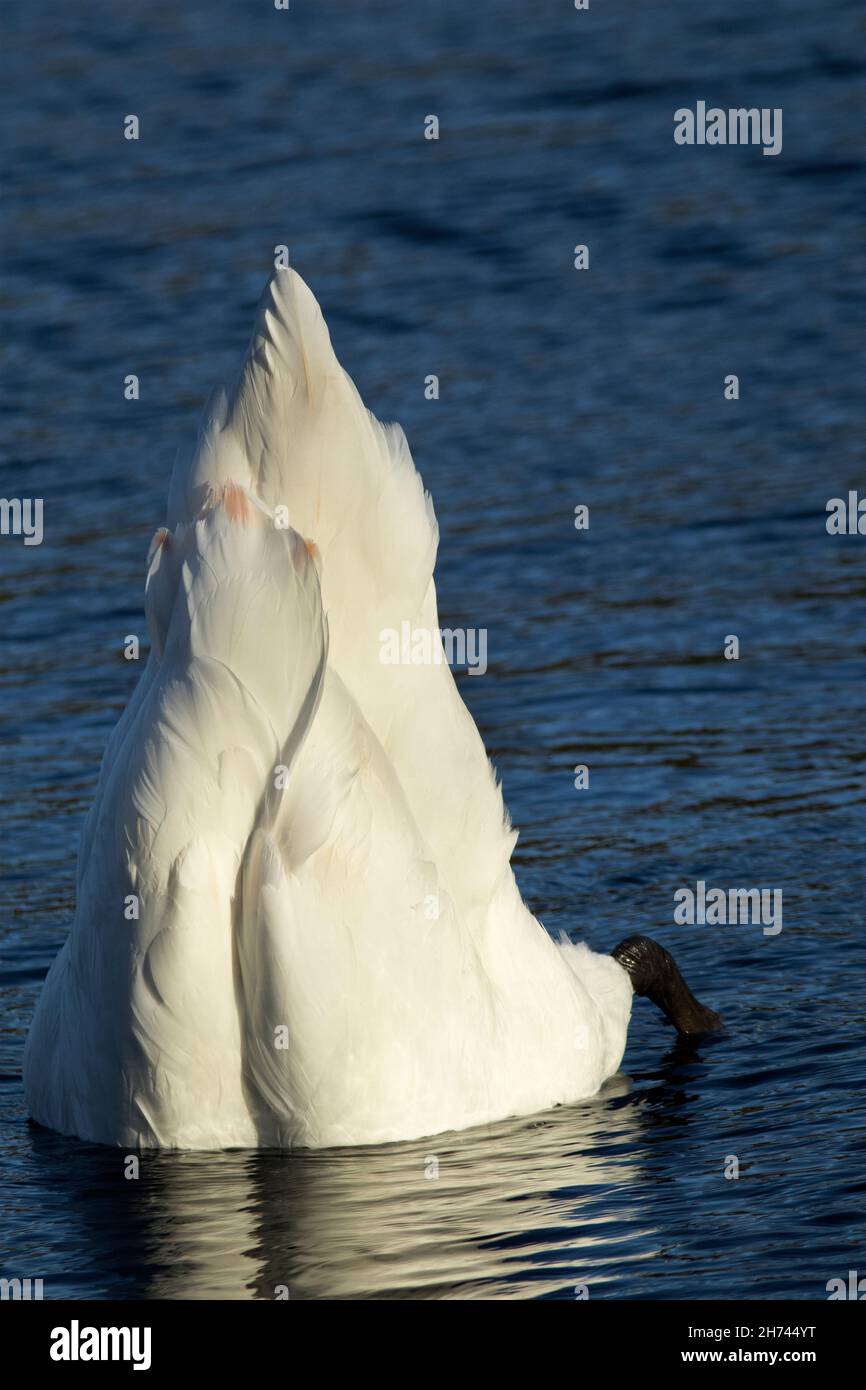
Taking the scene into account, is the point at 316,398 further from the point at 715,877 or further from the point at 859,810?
the point at 859,810

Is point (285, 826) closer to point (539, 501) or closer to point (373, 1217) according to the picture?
point (373, 1217)

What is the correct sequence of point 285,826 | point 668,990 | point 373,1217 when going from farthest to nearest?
point 668,990 → point 373,1217 → point 285,826

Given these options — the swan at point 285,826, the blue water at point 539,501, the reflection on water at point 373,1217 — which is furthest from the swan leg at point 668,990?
the swan at point 285,826

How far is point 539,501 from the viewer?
42.5 feet

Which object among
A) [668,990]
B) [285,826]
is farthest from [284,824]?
[668,990]

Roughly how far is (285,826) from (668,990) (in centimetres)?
201

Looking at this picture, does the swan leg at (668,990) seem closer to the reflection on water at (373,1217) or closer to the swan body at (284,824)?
the reflection on water at (373,1217)

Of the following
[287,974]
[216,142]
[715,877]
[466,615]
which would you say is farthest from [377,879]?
[216,142]

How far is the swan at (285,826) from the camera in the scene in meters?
6.01

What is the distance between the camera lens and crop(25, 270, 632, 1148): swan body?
6008 mm

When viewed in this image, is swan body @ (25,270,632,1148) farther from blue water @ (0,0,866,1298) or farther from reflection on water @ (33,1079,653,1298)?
blue water @ (0,0,866,1298)

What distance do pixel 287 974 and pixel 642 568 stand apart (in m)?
6.41

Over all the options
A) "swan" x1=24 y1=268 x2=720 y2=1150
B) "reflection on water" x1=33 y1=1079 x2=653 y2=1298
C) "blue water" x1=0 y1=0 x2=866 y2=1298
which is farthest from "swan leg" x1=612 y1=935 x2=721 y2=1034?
"swan" x1=24 y1=268 x2=720 y2=1150
